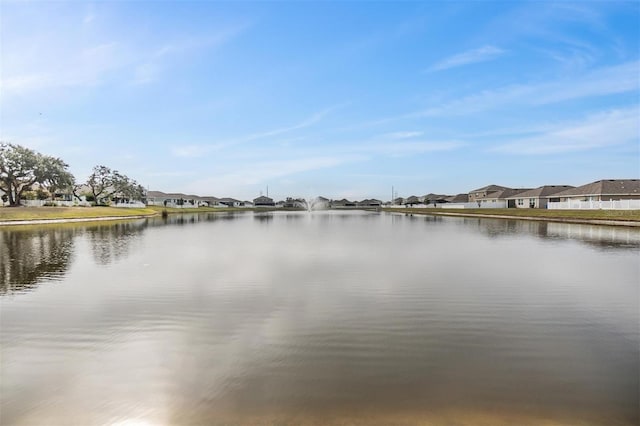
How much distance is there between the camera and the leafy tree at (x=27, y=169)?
179 feet

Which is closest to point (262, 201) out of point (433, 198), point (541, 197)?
point (433, 198)

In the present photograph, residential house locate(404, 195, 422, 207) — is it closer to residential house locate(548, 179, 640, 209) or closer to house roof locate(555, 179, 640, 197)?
residential house locate(548, 179, 640, 209)

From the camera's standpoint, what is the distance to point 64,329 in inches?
306

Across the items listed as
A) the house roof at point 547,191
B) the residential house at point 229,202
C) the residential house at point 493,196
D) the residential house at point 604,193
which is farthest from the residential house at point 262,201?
the residential house at point 604,193

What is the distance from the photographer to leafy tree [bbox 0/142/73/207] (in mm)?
54456

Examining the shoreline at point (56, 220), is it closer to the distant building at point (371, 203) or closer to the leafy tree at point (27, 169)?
the leafy tree at point (27, 169)

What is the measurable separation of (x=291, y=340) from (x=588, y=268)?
13897 mm

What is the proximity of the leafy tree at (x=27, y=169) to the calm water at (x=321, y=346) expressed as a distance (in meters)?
55.7

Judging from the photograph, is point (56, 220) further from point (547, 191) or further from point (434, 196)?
point (434, 196)

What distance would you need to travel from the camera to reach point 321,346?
6656 mm

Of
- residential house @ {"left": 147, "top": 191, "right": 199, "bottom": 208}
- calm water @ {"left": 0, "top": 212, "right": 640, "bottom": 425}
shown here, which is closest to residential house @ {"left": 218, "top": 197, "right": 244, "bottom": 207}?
residential house @ {"left": 147, "top": 191, "right": 199, "bottom": 208}

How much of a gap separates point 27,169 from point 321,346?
69785mm

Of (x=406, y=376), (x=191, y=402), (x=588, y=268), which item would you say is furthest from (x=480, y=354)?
(x=588, y=268)

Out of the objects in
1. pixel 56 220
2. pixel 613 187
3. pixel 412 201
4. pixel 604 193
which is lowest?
pixel 56 220
